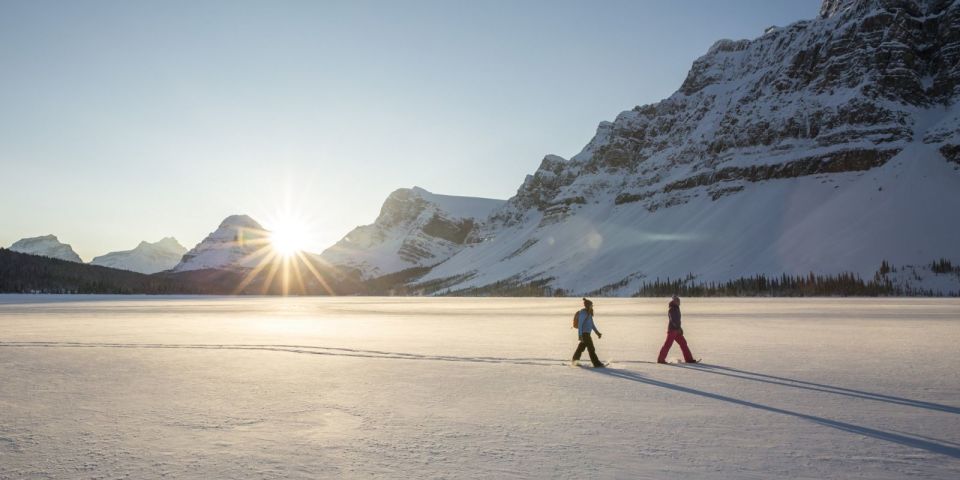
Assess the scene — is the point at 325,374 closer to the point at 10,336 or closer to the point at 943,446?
the point at 943,446

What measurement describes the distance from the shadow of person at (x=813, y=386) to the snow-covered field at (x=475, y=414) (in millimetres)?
59

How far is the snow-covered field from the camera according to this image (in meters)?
7.95

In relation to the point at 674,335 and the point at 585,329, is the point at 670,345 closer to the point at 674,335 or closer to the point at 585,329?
the point at 674,335

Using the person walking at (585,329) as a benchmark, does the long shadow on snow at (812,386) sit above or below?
below

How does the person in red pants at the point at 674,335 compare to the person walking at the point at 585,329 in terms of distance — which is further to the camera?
the person in red pants at the point at 674,335

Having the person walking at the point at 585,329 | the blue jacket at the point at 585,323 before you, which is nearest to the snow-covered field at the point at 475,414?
the person walking at the point at 585,329

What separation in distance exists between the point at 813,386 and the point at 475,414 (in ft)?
27.7

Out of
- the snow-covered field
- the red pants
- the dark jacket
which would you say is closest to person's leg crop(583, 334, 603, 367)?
the snow-covered field

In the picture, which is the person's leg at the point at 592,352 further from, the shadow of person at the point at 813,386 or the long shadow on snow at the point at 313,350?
the shadow of person at the point at 813,386

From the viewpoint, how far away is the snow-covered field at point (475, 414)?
7.95 m

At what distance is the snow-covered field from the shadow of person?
59 mm

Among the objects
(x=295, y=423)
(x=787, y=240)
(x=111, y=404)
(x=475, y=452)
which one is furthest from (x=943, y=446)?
(x=787, y=240)

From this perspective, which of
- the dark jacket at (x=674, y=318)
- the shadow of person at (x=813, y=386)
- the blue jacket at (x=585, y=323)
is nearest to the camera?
the shadow of person at (x=813, y=386)

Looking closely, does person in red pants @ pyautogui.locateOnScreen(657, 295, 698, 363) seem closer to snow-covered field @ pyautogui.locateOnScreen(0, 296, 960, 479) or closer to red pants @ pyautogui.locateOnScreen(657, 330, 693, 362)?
red pants @ pyautogui.locateOnScreen(657, 330, 693, 362)
